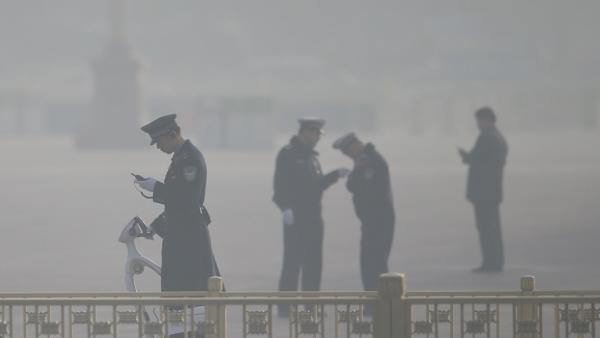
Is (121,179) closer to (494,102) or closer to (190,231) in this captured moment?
(190,231)

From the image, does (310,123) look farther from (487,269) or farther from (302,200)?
(487,269)

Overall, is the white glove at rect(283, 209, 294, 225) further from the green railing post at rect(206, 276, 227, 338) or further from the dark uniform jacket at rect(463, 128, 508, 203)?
the green railing post at rect(206, 276, 227, 338)

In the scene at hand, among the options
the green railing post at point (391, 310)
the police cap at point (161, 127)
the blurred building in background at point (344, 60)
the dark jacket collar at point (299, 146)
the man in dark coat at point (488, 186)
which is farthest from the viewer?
the blurred building in background at point (344, 60)

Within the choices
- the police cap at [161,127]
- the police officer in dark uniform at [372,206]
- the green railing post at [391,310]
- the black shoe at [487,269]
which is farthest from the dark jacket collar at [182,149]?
the black shoe at [487,269]

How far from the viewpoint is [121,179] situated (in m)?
37.8

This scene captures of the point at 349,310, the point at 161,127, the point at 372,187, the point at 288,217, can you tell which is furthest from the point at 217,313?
the point at 372,187

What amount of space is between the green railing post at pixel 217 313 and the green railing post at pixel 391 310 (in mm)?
713

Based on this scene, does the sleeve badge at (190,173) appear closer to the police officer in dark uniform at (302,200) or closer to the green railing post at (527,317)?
the green railing post at (527,317)

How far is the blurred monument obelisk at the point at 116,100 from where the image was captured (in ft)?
201

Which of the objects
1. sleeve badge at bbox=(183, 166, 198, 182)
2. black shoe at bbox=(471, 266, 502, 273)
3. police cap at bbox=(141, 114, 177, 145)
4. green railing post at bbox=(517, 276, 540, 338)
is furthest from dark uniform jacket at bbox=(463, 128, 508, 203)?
green railing post at bbox=(517, 276, 540, 338)

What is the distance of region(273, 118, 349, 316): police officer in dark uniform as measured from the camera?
505 inches

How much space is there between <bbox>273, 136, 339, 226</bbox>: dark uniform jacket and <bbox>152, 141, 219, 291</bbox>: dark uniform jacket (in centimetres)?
322

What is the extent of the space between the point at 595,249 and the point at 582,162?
32.4 meters

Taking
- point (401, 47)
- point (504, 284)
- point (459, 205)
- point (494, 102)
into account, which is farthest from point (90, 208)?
point (401, 47)
